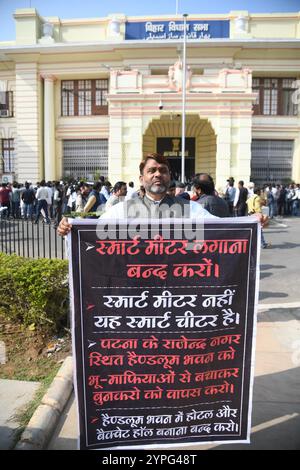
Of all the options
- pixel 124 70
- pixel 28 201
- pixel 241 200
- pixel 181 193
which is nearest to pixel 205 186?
pixel 181 193

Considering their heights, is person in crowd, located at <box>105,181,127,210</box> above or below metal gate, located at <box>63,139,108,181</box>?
below

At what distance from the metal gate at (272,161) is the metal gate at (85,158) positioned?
907 centimetres

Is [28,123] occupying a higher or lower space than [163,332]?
higher

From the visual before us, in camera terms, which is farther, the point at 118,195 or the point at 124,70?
the point at 124,70

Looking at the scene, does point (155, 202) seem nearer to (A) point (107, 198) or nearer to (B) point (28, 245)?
(B) point (28, 245)

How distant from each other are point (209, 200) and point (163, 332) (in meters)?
2.56

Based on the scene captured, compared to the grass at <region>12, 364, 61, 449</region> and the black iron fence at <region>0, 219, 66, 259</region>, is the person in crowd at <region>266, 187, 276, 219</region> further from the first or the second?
the grass at <region>12, 364, 61, 449</region>

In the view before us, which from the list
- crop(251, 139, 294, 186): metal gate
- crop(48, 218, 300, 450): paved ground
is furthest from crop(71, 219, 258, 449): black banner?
crop(251, 139, 294, 186): metal gate

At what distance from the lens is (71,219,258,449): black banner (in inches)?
98.9

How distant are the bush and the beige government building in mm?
17473

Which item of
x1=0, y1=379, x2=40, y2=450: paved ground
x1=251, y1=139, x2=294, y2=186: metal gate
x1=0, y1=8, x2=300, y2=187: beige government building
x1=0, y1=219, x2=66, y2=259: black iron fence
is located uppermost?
x1=0, y1=8, x2=300, y2=187: beige government building

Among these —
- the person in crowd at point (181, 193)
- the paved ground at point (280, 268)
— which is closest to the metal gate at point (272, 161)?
the paved ground at point (280, 268)

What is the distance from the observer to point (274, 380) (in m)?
3.74

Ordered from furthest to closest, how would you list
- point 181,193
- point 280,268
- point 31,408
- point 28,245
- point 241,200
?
point 241,200 < point 280,268 < point 28,245 < point 181,193 < point 31,408
